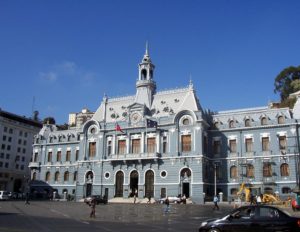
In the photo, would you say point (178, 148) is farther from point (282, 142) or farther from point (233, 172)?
point (282, 142)

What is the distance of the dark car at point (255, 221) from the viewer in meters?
14.8

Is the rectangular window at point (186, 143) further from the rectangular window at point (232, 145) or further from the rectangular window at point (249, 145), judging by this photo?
the rectangular window at point (249, 145)

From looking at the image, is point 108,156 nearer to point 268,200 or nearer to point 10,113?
point 268,200

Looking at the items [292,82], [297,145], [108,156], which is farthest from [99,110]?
[292,82]

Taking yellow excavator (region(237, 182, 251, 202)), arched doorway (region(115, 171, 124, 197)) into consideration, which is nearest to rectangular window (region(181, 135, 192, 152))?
yellow excavator (region(237, 182, 251, 202))

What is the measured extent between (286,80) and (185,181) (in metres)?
45.2

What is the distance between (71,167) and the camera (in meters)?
73.2

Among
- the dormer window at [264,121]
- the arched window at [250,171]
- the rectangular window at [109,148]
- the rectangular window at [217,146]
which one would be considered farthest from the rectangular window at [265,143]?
the rectangular window at [109,148]

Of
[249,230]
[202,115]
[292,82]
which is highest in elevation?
Result: [292,82]

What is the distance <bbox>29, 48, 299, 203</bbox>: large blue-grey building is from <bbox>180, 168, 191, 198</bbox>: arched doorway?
0.16m

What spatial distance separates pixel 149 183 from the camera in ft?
201

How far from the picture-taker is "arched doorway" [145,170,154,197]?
60.7 metres

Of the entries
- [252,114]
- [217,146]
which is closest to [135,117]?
[217,146]

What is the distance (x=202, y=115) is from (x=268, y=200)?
1957 cm
